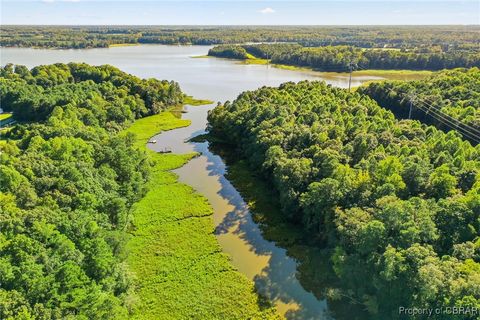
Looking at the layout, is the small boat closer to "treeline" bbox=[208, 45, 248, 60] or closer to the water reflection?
the water reflection

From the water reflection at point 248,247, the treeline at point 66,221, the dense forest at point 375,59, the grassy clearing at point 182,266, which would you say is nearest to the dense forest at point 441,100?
the water reflection at point 248,247

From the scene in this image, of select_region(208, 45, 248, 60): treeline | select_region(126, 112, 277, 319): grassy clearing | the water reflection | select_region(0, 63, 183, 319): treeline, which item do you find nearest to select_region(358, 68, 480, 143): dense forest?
the water reflection

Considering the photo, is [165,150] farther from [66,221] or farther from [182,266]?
[66,221]

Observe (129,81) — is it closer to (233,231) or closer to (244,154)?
(244,154)

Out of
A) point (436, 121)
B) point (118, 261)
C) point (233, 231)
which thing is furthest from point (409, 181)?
point (436, 121)

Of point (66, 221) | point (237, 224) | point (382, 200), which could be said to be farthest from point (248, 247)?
point (66, 221)

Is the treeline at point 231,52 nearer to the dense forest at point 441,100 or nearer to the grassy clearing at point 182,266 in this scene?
the dense forest at point 441,100
